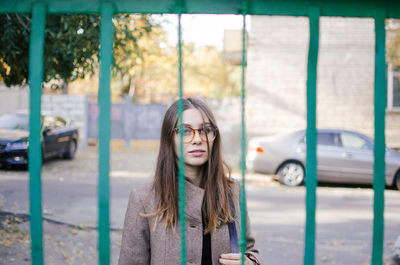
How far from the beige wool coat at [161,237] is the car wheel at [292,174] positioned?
7841 mm

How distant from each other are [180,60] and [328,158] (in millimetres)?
8425

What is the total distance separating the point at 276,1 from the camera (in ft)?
4.33

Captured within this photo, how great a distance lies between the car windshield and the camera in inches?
385

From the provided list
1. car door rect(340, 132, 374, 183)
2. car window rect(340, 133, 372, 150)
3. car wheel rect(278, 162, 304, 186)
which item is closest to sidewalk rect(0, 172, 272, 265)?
car wheel rect(278, 162, 304, 186)

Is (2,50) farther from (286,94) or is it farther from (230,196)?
(286,94)

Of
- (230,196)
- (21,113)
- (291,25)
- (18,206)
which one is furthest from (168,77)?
(230,196)

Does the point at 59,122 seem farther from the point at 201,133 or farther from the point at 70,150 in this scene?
the point at 201,133

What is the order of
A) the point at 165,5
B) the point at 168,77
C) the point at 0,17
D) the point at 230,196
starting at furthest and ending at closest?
1. the point at 168,77
2. the point at 0,17
3. the point at 230,196
4. the point at 165,5

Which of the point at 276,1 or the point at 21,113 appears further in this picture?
the point at 21,113

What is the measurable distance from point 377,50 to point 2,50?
3868 millimetres

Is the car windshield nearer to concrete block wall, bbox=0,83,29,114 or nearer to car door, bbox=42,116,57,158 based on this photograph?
car door, bbox=42,116,57,158

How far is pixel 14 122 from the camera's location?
396 inches

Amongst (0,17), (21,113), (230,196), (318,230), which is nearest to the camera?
(230,196)

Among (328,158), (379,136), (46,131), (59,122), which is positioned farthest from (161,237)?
(59,122)
